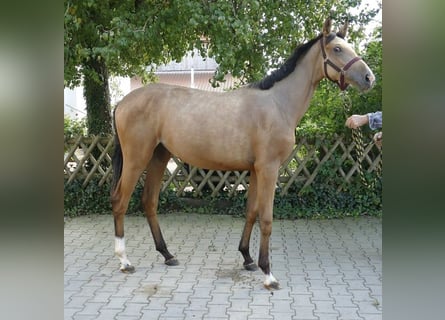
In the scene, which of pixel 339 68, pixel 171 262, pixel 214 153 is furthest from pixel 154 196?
pixel 339 68

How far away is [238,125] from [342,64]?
1008 millimetres

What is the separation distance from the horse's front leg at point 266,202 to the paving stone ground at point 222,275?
11 cm

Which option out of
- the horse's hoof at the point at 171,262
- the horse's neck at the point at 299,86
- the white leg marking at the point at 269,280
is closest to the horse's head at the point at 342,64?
the horse's neck at the point at 299,86

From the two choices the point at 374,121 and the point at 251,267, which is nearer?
the point at 374,121

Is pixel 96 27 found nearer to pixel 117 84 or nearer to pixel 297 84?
pixel 297 84

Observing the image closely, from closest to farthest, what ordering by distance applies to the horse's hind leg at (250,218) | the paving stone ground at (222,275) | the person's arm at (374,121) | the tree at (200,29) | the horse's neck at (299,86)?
the paving stone ground at (222,275)
the person's arm at (374,121)
the horse's neck at (299,86)
the horse's hind leg at (250,218)
the tree at (200,29)

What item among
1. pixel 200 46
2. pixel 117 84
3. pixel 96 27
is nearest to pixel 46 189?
pixel 200 46

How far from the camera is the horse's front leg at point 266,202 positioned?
379 centimetres

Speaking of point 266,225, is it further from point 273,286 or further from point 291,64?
point 291,64

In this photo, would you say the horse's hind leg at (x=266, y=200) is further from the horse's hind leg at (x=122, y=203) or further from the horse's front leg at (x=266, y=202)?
the horse's hind leg at (x=122, y=203)

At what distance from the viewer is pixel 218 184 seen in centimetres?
667

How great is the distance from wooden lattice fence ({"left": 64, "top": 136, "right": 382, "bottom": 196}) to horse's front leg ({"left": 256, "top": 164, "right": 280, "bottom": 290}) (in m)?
2.52

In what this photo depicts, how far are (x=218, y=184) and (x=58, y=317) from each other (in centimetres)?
588

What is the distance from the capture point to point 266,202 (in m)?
3.81
